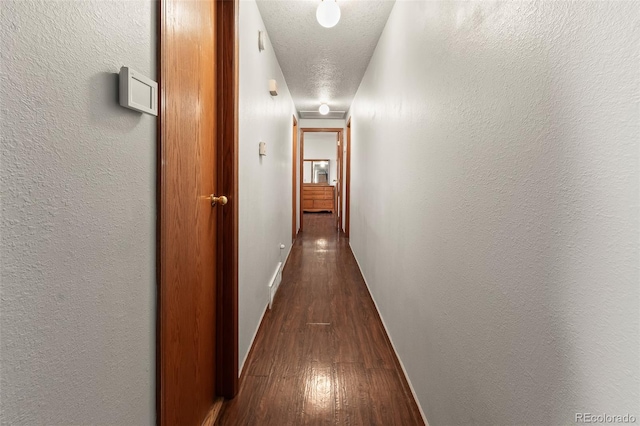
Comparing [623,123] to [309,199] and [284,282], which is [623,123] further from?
[309,199]

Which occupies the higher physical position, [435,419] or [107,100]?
[107,100]

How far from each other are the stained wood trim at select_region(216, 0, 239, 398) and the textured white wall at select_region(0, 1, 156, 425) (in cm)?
74

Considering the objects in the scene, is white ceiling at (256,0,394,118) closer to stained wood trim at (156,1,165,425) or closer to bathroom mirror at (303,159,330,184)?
stained wood trim at (156,1,165,425)

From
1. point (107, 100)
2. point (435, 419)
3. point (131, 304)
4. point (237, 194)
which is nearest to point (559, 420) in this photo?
point (435, 419)

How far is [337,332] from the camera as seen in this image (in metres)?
2.46

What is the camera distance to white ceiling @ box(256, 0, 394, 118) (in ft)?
7.76

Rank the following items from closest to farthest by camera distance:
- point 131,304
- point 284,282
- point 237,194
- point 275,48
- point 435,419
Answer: point 131,304 → point 435,419 → point 237,194 → point 275,48 → point 284,282

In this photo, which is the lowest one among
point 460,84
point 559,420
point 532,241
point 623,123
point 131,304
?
point 559,420

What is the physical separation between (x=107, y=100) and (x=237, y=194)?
1.02 metres

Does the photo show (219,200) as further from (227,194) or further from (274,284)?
(274,284)

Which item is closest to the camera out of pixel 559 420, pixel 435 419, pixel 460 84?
pixel 559 420

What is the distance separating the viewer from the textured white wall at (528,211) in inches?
21.3

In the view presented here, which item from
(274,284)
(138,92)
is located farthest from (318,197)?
(138,92)

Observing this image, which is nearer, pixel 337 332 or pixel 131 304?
pixel 131 304
